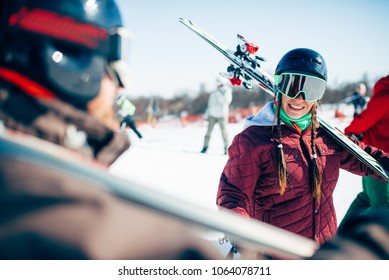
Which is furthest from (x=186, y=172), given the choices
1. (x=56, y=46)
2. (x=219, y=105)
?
(x=56, y=46)

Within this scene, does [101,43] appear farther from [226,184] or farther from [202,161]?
[202,161]

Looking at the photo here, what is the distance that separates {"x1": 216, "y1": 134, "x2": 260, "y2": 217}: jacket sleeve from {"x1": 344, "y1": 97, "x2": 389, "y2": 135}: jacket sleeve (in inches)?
62.0

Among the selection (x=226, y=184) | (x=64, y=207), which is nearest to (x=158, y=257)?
(x=64, y=207)

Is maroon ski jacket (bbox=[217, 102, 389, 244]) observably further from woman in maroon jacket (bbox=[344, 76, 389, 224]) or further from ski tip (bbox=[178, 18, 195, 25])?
ski tip (bbox=[178, 18, 195, 25])

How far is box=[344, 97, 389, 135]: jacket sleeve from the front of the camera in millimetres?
2699

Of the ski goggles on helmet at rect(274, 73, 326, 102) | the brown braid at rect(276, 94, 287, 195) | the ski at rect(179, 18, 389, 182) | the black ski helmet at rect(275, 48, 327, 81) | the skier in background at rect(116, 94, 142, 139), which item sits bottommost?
the brown braid at rect(276, 94, 287, 195)

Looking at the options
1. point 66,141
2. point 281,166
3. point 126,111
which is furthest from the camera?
point 126,111

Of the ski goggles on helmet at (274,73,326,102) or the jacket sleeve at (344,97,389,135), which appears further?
the jacket sleeve at (344,97,389,135)

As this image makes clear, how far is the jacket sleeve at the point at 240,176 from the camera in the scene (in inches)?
67.1

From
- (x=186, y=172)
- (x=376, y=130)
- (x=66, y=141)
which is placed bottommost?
(x=66, y=141)

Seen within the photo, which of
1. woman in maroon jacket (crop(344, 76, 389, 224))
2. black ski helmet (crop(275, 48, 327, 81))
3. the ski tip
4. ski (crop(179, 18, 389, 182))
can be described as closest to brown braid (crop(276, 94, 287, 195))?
black ski helmet (crop(275, 48, 327, 81))

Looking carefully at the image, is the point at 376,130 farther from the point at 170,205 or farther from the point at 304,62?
the point at 170,205

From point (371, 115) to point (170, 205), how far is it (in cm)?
275

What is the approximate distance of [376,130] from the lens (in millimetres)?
2799
